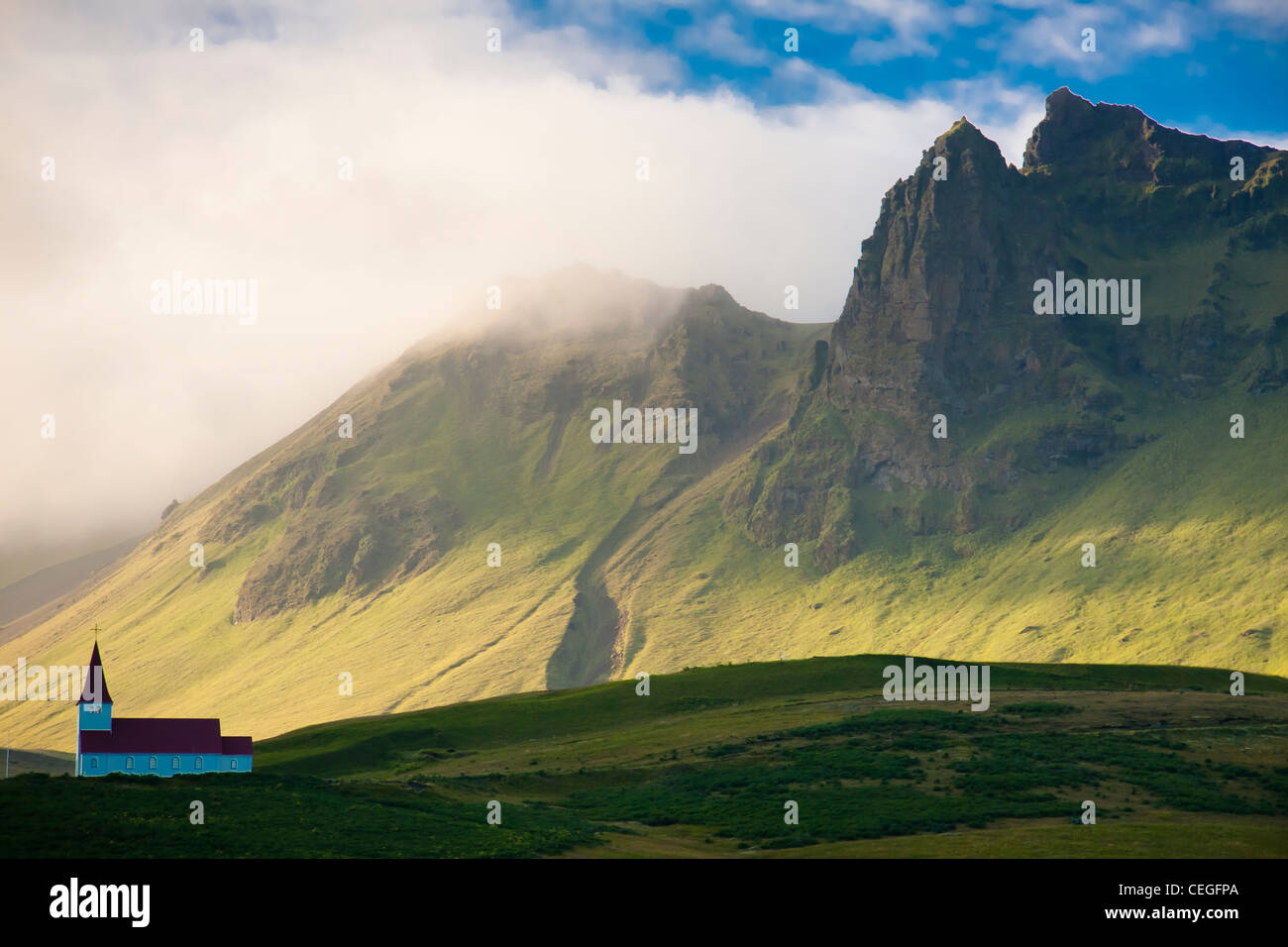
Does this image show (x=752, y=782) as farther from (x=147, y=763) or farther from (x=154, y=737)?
(x=154, y=737)

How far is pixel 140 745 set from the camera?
76.8 m

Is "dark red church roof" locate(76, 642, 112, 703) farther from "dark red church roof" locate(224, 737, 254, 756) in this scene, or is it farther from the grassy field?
the grassy field

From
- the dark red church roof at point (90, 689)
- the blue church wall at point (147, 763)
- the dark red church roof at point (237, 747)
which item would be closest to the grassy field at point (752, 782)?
the dark red church roof at point (237, 747)

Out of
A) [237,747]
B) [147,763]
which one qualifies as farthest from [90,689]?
[237,747]

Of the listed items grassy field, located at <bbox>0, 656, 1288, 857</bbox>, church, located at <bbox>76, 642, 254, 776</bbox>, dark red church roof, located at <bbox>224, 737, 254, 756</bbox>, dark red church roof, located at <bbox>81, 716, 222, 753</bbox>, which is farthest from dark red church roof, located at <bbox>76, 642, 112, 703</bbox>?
grassy field, located at <bbox>0, 656, 1288, 857</bbox>

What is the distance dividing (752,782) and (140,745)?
38183 millimetres

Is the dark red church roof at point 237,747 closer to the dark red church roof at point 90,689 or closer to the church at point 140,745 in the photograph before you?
the church at point 140,745

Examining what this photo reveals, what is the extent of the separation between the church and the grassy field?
32.4 feet
